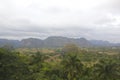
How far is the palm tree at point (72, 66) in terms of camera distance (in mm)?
51559

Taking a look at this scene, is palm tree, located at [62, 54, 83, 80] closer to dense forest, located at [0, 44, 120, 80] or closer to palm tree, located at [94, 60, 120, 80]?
dense forest, located at [0, 44, 120, 80]

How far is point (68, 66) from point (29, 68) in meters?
12.3

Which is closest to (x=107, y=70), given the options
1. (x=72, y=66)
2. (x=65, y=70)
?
(x=72, y=66)

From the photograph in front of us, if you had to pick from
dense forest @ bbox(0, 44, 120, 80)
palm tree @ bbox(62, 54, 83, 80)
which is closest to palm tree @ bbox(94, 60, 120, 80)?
dense forest @ bbox(0, 44, 120, 80)

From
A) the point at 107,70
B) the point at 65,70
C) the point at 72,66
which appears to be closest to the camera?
the point at 107,70

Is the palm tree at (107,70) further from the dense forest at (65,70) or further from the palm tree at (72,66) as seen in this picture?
the palm tree at (72,66)

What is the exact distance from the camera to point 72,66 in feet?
169

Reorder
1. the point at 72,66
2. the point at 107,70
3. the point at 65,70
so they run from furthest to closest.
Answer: the point at 65,70, the point at 72,66, the point at 107,70

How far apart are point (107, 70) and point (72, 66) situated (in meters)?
7.81

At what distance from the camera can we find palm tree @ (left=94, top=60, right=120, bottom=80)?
4784 cm

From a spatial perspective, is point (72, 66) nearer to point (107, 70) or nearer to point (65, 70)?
point (65, 70)

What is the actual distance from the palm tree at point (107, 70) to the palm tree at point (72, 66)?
4.55 metres

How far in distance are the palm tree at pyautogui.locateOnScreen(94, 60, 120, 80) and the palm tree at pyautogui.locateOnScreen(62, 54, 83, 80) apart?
4.55m

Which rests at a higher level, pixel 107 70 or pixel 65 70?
pixel 107 70
